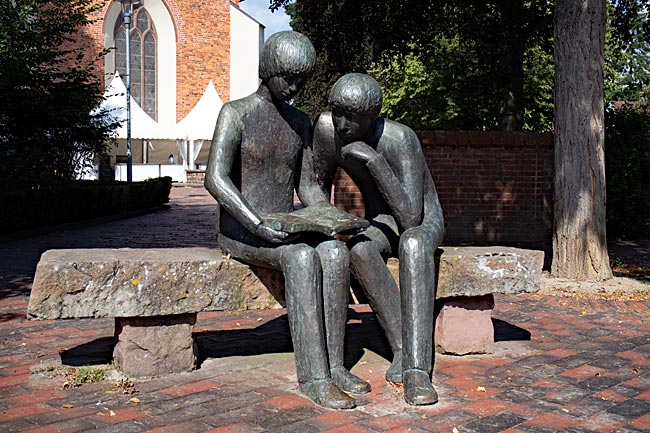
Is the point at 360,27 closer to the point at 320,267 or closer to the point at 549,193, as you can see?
the point at 549,193

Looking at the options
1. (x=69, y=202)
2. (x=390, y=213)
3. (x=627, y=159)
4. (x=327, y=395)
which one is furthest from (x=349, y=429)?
(x=69, y=202)

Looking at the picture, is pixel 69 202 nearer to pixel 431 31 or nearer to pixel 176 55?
pixel 431 31

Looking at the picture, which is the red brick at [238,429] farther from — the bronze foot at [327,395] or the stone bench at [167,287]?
the stone bench at [167,287]

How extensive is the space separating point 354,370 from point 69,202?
39.1 feet

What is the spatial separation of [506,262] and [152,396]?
2228 mm

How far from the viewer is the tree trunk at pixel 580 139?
819cm

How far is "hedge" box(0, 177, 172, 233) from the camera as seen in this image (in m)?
12.9

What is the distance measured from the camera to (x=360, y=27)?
13031 mm

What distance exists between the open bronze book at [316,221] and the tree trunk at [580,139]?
181 inches

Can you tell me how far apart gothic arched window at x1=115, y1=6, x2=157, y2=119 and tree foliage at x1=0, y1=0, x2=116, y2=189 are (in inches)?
743

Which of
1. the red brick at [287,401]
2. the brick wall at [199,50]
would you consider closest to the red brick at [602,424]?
the red brick at [287,401]

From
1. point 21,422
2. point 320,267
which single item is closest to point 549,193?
point 320,267

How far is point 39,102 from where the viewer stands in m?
15.1

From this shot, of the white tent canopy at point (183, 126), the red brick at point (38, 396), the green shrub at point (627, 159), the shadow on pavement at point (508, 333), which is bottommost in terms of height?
the red brick at point (38, 396)
